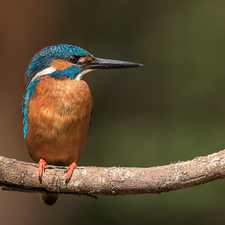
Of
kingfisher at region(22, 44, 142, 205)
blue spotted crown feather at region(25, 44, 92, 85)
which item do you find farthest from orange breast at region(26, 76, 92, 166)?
blue spotted crown feather at region(25, 44, 92, 85)

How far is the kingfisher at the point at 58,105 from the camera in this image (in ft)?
5.10

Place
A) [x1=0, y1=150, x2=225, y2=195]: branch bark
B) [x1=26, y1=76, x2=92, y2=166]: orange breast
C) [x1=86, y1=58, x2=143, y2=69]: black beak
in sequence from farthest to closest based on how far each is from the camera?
1. [x1=86, y1=58, x2=143, y2=69]: black beak
2. [x1=26, y1=76, x2=92, y2=166]: orange breast
3. [x1=0, y1=150, x2=225, y2=195]: branch bark

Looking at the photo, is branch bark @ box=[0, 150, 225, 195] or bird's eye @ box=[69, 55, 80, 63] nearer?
branch bark @ box=[0, 150, 225, 195]

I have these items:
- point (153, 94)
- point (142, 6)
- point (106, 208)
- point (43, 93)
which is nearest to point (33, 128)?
point (43, 93)

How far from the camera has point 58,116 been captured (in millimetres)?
1545

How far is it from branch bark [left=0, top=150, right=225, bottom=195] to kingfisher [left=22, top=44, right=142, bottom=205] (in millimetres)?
45

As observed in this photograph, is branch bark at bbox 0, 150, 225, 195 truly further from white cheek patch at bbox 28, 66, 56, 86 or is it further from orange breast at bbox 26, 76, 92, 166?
white cheek patch at bbox 28, 66, 56, 86

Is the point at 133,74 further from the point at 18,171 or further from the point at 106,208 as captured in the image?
the point at 18,171

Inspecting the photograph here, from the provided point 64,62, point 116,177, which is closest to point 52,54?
point 64,62

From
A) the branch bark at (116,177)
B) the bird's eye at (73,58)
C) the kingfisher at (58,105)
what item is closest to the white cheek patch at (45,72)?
the kingfisher at (58,105)

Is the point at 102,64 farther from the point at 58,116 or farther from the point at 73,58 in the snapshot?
the point at 58,116

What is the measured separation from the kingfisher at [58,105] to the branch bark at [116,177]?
0.05 m

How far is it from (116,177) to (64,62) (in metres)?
0.65

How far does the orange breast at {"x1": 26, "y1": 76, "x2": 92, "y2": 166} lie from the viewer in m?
1.55
